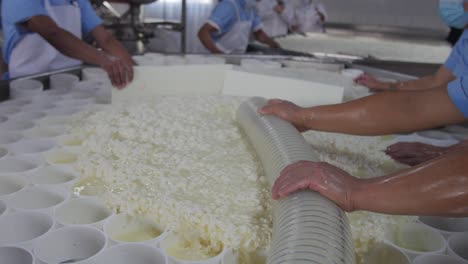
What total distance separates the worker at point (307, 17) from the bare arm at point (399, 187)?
6157 millimetres

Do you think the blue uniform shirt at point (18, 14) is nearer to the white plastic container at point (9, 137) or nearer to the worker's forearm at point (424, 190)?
the white plastic container at point (9, 137)

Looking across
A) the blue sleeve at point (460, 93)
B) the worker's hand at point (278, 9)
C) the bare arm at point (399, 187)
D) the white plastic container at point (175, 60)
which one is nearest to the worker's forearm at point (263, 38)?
the worker's hand at point (278, 9)

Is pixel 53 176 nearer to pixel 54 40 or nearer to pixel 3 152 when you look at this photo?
pixel 3 152

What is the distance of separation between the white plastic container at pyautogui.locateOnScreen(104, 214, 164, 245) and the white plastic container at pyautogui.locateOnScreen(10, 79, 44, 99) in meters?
1.28

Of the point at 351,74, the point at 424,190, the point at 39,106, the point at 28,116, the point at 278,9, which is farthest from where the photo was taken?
the point at 278,9

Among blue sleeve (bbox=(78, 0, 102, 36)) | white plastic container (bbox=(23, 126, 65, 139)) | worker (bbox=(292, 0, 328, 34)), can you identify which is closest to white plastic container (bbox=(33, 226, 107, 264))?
white plastic container (bbox=(23, 126, 65, 139))

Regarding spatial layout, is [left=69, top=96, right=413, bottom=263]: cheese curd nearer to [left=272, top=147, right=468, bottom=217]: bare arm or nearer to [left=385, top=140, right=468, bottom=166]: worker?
[left=385, top=140, right=468, bottom=166]: worker

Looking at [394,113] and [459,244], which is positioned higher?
[394,113]

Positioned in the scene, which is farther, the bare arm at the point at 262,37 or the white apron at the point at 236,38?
the bare arm at the point at 262,37

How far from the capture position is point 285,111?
1528mm

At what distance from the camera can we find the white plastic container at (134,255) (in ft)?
2.98

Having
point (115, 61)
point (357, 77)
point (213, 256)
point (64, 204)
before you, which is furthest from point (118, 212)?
point (357, 77)

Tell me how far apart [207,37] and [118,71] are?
2.22m

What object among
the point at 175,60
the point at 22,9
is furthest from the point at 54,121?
the point at 175,60
